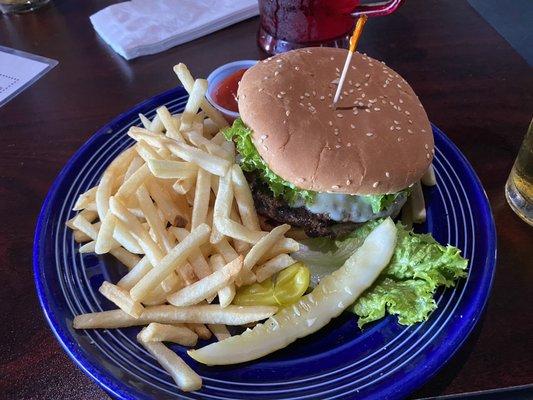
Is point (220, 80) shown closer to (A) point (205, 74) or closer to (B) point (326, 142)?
(A) point (205, 74)

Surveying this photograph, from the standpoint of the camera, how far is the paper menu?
2.47 metres

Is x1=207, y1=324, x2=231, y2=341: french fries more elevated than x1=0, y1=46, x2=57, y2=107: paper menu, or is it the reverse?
x1=0, y1=46, x2=57, y2=107: paper menu

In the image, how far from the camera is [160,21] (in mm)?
2734

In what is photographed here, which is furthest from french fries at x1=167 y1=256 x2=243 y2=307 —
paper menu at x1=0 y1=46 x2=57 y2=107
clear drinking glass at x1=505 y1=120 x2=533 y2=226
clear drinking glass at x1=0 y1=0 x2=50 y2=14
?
clear drinking glass at x1=0 y1=0 x2=50 y2=14

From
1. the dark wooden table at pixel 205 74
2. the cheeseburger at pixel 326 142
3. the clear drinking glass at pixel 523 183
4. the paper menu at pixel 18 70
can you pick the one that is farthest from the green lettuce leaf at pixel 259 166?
the paper menu at pixel 18 70

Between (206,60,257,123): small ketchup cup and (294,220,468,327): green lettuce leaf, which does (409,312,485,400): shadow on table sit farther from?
(206,60,257,123): small ketchup cup

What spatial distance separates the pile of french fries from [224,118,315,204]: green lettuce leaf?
5 cm

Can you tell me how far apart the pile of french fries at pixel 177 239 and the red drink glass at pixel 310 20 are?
2.57 ft

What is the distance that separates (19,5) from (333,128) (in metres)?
2.27

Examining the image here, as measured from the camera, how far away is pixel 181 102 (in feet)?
7.09

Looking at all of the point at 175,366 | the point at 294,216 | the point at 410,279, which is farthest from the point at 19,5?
the point at 410,279

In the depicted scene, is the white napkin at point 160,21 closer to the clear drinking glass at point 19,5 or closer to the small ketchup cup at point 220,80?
the clear drinking glass at point 19,5

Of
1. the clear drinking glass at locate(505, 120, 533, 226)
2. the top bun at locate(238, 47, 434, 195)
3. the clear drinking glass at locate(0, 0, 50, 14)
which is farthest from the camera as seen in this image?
the clear drinking glass at locate(0, 0, 50, 14)

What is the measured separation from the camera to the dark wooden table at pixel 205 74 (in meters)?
1.45
